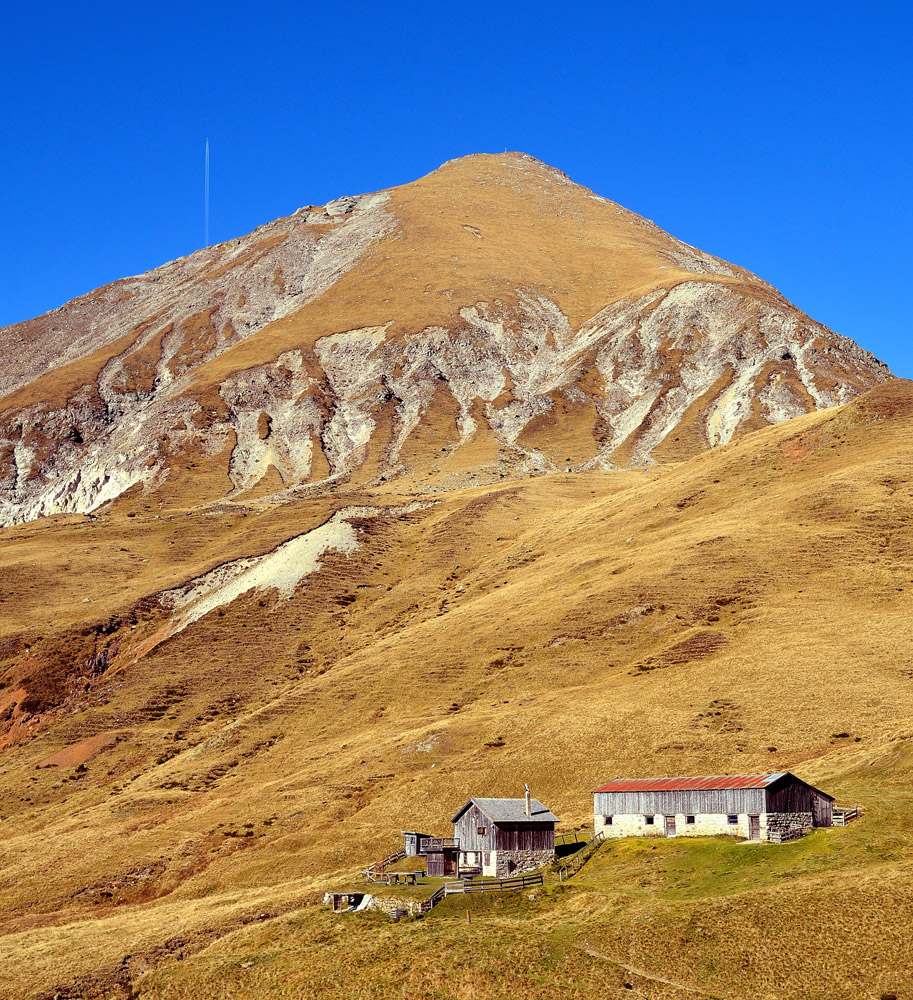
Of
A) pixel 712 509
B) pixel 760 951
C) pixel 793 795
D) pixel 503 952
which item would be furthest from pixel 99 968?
pixel 712 509

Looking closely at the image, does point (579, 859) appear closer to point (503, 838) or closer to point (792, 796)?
point (503, 838)

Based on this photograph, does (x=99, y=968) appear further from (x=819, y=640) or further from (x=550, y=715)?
(x=819, y=640)

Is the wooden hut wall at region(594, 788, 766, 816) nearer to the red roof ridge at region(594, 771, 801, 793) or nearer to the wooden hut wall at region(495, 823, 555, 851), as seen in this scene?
the red roof ridge at region(594, 771, 801, 793)

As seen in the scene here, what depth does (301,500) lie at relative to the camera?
15488cm

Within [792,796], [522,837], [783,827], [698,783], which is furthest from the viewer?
[522,837]

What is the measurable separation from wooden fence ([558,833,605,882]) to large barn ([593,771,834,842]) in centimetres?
97

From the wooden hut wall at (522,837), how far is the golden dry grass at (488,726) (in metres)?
3.03

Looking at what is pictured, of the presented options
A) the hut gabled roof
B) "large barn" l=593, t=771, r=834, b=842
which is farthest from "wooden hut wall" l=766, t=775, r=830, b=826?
the hut gabled roof

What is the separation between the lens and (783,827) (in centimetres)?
4669

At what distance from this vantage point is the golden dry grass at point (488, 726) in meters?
38.6

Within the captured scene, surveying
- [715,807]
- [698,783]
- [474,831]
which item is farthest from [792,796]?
[474,831]

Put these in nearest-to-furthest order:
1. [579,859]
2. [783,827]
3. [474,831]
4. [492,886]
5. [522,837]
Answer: [783,827] → [492,886] → [579,859] → [522,837] → [474,831]

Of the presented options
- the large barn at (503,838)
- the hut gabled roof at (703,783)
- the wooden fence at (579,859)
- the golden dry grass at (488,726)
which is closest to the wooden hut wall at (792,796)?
the hut gabled roof at (703,783)

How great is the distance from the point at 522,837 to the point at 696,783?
813cm
